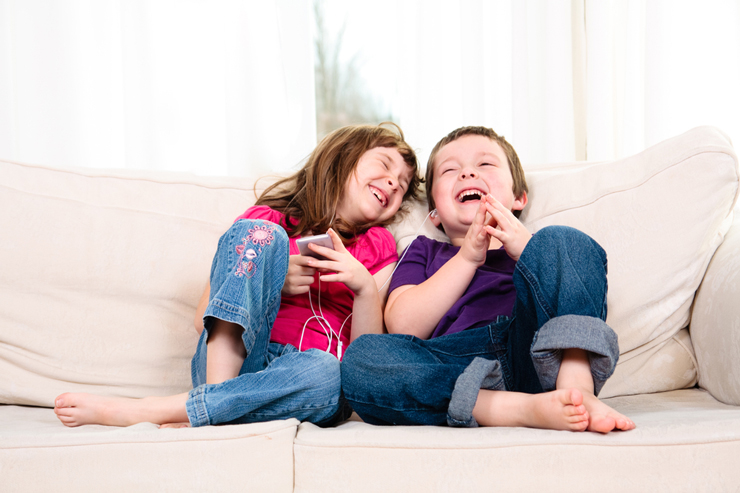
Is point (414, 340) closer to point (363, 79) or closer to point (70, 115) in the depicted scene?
point (363, 79)

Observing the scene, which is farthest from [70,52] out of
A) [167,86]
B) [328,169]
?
[328,169]

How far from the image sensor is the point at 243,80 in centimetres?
182

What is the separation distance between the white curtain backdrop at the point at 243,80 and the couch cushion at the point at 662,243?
0.77 meters

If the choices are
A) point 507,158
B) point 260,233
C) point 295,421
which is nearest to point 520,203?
point 507,158

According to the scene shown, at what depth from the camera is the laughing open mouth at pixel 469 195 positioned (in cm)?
118

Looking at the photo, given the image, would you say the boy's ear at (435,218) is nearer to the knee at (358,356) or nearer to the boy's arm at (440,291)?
the boy's arm at (440,291)

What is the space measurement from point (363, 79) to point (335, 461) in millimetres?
1522

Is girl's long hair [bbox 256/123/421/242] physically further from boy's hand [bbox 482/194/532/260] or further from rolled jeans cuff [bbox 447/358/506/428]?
rolled jeans cuff [bbox 447/358/506/428]

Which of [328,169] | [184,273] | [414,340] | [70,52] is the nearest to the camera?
[414,340]

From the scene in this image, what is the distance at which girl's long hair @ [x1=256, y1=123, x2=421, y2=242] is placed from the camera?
1.26 metres

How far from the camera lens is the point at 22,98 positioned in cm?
183

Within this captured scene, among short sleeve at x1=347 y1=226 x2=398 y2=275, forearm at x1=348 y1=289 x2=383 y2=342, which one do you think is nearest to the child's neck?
short sleeve at x1=347 y1=226 x2=398 y2=275

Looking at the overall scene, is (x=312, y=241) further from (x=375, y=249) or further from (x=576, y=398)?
(x=576, y=398)

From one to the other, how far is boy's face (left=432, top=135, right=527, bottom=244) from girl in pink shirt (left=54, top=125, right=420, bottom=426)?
121mm
